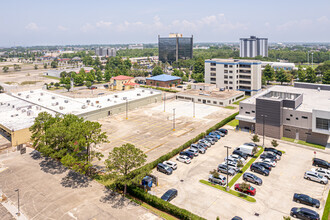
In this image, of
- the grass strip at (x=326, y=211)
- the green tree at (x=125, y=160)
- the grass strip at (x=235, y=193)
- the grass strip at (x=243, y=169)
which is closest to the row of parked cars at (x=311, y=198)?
the grass strip at (x=326, y=211)

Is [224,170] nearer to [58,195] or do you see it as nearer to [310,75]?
[58,195]

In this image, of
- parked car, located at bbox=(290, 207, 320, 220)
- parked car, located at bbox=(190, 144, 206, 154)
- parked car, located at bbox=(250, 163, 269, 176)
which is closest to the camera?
parked car, located at bbox=(290, 207, 320, 220)

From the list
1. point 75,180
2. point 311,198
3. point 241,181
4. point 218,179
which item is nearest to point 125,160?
point 75,180

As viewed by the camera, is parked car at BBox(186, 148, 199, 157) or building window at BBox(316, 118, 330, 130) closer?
parked car at BBox(186, 148, 199, 157)

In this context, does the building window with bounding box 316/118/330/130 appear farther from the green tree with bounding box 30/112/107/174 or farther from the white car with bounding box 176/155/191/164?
the green tree with bounding box 30/112/107/174

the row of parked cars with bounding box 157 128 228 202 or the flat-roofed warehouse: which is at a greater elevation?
the flat-roofed warehouse

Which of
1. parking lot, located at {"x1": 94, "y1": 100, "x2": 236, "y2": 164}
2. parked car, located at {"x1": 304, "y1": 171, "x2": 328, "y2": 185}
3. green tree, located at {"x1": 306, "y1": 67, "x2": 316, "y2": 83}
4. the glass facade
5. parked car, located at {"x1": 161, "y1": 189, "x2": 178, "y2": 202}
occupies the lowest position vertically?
parked car, located at {"x1": 161, "y1": 189, "x2": 178, "y2": 202}

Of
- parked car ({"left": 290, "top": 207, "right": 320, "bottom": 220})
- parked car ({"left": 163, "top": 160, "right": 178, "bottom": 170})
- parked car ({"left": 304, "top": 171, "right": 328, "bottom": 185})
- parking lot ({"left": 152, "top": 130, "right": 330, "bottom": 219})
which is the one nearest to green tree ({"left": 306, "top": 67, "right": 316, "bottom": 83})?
parking lot ({"left": 152, "top": 130, "right": 330, "bottom": 219})
